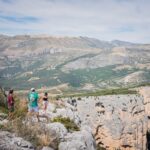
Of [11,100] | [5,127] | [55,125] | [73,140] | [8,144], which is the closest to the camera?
[8,144]

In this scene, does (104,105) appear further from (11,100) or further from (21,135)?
(21,135)

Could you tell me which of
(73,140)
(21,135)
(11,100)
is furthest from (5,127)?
(11,100)

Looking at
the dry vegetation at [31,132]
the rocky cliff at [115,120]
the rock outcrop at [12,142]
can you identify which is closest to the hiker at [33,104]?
the dry vegetation at [31,132]

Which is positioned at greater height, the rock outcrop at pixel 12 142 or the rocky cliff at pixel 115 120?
the rock outcrop at pixel 12 142

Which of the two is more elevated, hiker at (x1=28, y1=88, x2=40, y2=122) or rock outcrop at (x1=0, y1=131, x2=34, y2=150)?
hiker at (x1=28, y1=88, x2=40, y2=122)

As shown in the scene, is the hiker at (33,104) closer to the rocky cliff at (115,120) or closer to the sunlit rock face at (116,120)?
the rocky cliff at (115,120)

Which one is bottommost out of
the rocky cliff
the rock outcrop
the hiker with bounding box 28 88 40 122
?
the rocky cliff

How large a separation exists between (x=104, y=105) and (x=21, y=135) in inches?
2548

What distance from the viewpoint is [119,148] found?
240ft

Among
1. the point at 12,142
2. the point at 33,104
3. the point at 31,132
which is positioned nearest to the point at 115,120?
the point at 33,104

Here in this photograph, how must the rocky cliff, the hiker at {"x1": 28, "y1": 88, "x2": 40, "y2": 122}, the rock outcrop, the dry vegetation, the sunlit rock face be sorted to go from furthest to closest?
the sunlit rock face < the rocky cliff < the hiker at {"x1": 28, "y1": 88, "x2": 40, "y2": 122} < the dry vegetation < the rock outcrop

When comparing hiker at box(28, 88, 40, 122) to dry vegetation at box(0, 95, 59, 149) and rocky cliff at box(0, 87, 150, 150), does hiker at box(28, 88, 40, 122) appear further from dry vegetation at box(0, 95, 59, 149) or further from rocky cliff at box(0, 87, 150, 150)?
rocky cliff at box(0, 87, 150, 150)

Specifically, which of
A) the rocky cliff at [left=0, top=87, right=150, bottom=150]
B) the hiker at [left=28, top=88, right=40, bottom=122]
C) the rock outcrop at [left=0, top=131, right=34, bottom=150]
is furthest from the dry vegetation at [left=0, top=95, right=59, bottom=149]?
the rocky cliff at [left=0, top=87, right=150, bottom=150]

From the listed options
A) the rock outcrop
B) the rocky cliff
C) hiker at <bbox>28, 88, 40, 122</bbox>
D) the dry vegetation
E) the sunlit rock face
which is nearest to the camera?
the rock outcrop
